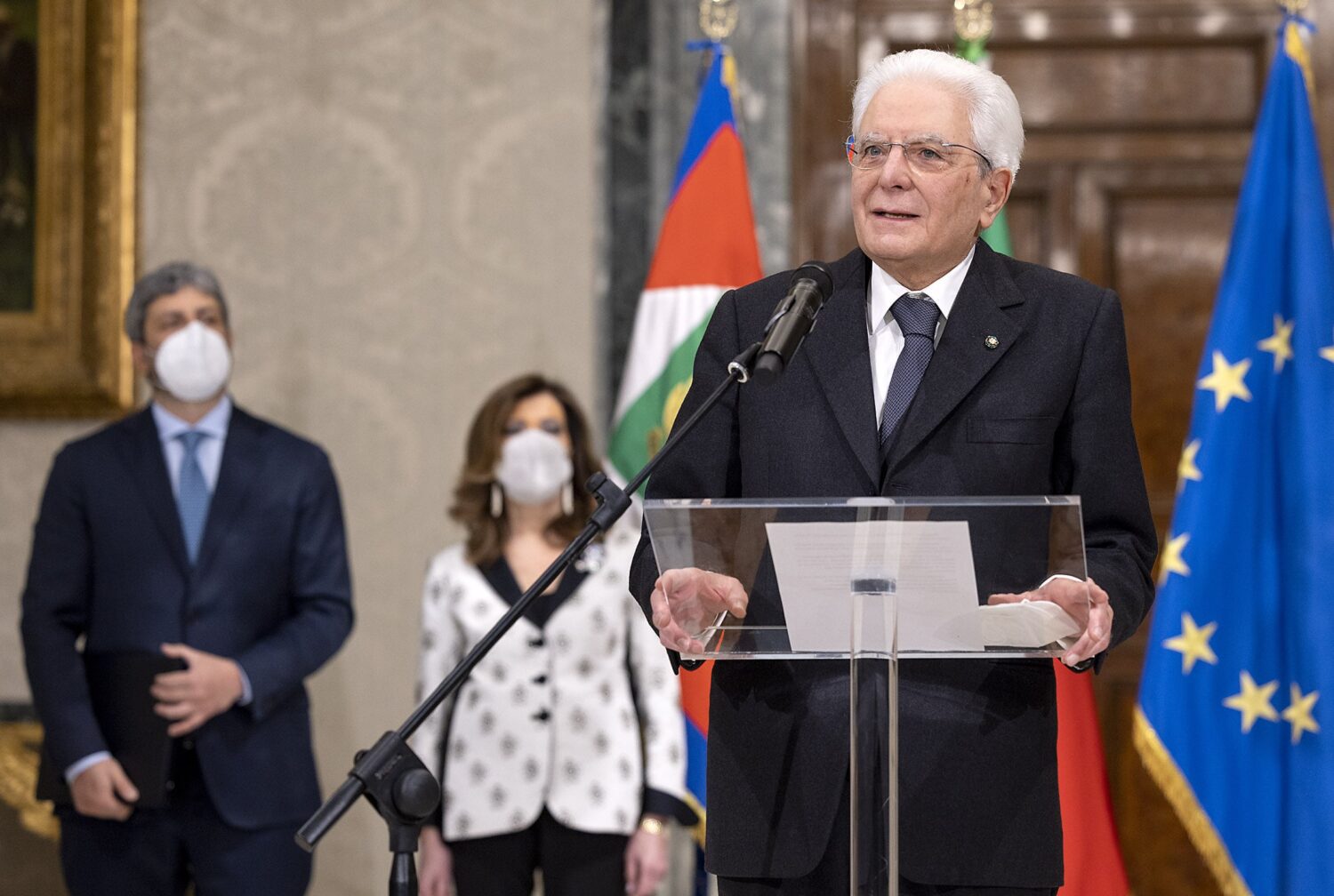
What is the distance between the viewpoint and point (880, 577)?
162 cm

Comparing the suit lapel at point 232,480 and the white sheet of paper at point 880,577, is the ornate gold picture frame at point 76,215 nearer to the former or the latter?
the suit lapel at point 232,480

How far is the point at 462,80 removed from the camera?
497 centimetres

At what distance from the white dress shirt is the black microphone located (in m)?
0.18

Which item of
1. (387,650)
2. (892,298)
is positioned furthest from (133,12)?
(892,298)

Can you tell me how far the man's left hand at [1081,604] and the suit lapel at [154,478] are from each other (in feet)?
7.90

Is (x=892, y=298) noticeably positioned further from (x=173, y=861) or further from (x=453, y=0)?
(x=453, y=0)

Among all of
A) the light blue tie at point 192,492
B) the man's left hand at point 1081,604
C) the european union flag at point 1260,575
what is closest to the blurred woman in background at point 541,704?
the light blue tie at point 192,492

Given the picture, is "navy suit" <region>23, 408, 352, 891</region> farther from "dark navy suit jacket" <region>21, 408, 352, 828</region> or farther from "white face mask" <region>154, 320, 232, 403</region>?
"white face mask" <region>154, 320, 232, 403</region>

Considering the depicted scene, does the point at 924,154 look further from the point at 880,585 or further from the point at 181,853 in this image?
the point at 181,853

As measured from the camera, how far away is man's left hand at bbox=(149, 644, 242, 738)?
131 inches

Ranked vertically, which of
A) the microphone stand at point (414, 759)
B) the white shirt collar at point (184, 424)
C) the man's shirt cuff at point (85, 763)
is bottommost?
the man's shirt cuff at point (85, 763)

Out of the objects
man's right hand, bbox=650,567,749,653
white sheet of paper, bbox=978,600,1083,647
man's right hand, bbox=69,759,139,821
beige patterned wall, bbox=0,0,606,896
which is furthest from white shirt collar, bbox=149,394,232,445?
white sheet of paper, bbox=978,600,1083,647

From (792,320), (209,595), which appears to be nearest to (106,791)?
(209,595)

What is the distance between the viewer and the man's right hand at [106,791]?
130 inches
